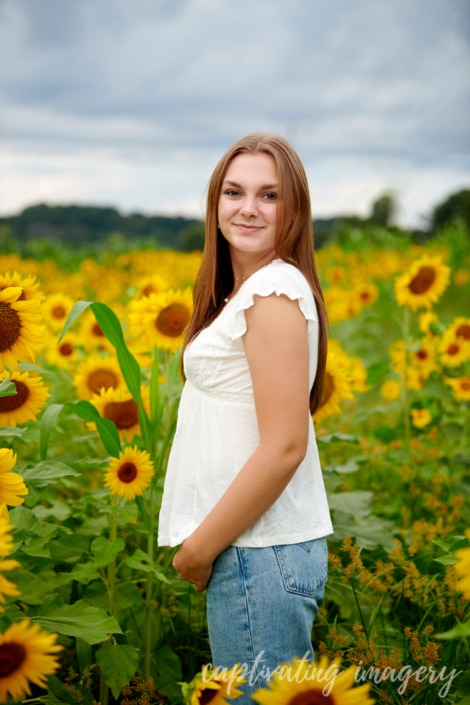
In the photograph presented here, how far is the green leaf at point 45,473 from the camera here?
1.80 metres

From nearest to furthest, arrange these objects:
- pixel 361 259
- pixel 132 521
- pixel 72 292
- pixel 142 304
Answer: pixel 132 521, pixel 142 304, pixel 72 292, pixel 361 259

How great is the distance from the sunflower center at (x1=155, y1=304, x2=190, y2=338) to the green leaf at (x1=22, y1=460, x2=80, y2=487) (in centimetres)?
84

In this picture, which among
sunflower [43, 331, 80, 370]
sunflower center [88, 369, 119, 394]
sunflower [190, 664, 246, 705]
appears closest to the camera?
sunflower [190, 664, 246, 705]

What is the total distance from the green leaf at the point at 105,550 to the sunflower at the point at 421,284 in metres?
2.04

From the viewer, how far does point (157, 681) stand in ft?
7.05

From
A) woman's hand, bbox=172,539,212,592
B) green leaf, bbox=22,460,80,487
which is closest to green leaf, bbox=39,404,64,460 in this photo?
green leaf, bbox=22,460,80,487

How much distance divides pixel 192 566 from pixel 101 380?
4.04 feet

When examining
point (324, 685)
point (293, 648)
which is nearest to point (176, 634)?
point (293, 648)

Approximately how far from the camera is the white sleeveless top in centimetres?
163

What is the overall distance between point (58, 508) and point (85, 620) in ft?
1.99

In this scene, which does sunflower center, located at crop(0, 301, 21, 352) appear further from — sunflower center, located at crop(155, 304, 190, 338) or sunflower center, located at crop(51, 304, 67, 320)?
sunflower center, located at crop(51, 304, 67, 320)

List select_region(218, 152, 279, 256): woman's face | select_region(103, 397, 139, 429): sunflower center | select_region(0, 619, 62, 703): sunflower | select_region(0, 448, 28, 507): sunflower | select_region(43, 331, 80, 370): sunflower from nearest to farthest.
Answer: select_region(0, 619, 62, 703): sunflower
select_region(0, 448, 28, 507): sunflower
select_region(218, 152, 279, 256): woman's face
select_region(103, 397, 139, 429): sunflower center
select_region(43, 331, 80, 370): sunflower

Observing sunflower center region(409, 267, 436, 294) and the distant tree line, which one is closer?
sunflower center region(409, 267, 436, 294)

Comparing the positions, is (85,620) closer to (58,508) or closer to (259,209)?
(58,508)
